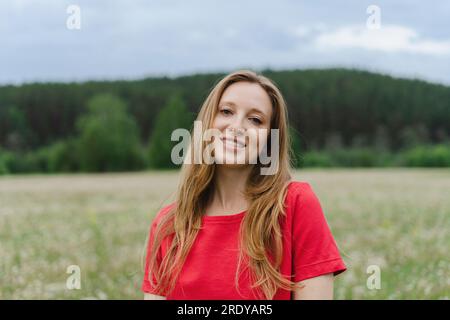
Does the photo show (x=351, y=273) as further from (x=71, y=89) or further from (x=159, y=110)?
(x=71, y=89)

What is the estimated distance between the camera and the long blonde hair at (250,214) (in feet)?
10.7

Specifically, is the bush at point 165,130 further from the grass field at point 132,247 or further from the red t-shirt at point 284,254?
the red t-shirt at point 284,254

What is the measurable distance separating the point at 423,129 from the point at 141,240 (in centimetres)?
7493

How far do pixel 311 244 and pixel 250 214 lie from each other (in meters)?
0.36

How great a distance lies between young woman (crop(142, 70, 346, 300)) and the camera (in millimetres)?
3254

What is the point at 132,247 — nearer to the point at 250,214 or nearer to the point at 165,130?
the point at 250,214

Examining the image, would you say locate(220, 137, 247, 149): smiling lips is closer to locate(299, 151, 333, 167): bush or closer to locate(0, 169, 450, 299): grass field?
locate(0, 169, 450, 299): grass field

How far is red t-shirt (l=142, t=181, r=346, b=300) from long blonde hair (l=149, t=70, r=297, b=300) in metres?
0.04

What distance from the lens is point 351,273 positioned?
7.93 m

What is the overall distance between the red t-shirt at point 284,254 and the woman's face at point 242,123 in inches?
12.1

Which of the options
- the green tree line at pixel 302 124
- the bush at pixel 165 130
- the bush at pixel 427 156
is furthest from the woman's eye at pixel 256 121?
the bush at pixel 165 130

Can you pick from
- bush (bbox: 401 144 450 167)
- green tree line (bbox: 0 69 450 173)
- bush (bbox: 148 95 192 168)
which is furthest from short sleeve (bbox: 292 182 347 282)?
bush (bbox: 148 95 192 168)

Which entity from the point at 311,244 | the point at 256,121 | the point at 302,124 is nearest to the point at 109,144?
the point at 302,124

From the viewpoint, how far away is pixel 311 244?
3229 millimetres
